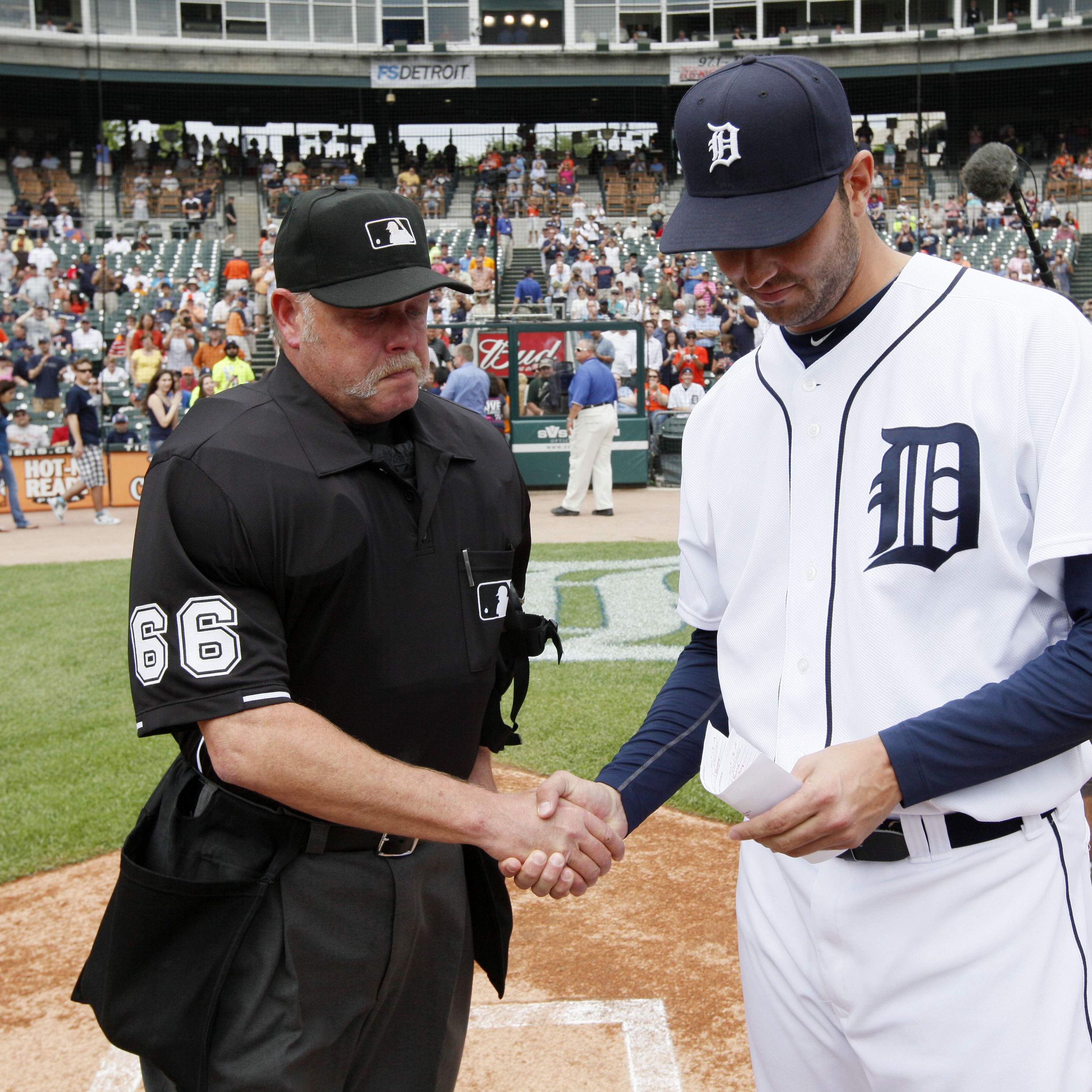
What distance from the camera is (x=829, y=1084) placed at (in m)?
1.89

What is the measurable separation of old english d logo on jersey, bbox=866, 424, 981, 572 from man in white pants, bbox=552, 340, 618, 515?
474 inches

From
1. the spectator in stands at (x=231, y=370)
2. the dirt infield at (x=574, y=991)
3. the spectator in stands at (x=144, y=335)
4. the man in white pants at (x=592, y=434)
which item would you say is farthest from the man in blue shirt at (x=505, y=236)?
the dirt infield at (x=574, y=991)

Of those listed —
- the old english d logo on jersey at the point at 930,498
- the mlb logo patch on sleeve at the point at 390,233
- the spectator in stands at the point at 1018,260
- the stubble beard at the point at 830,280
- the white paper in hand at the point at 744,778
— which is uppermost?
the spectator in stands at the point at 1018,260

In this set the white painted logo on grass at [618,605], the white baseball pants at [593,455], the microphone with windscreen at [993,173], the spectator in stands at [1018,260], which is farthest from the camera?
the spectator in stands at [1018,260]

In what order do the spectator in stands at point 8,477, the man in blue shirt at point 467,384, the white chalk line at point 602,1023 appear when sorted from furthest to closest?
the spectator in stands at point 8,477 → the man in blue shirt at point 467,384 → the white chalk line at point 602,1023

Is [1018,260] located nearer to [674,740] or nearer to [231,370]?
[231,370]

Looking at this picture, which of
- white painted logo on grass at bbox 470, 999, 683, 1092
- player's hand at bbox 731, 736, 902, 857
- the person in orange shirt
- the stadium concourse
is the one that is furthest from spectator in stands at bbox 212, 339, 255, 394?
player's hand at bbox 731, 736, 902, 857

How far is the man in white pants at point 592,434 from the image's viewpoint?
13875 millimetres

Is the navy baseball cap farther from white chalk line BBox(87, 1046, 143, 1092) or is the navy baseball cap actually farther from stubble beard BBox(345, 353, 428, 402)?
white chalk line BBox(87, 1046, 143, 1092)

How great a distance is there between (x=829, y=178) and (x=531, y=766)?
13.3ft

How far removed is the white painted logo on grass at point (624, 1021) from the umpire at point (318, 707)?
101cm

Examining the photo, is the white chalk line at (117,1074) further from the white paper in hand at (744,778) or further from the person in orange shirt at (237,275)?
the person in orange shirt at (237,275)

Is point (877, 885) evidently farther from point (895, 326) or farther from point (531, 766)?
point (531, 766)

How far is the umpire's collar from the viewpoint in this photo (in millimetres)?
2125
